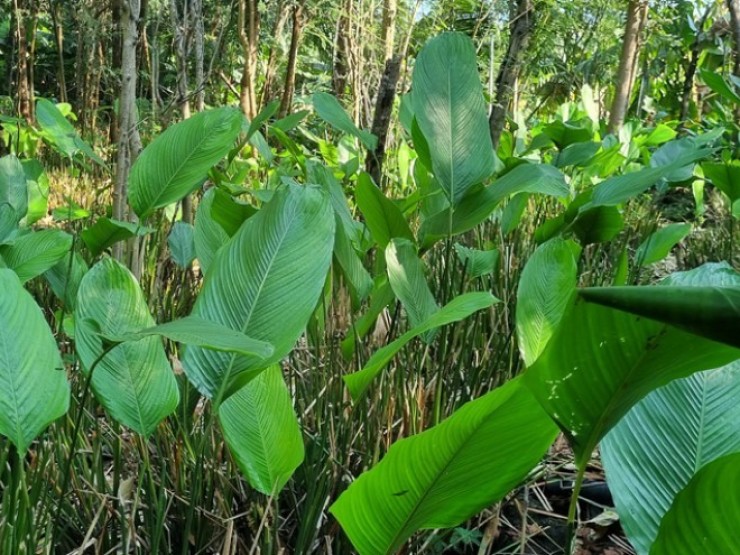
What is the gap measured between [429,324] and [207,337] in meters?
0.18

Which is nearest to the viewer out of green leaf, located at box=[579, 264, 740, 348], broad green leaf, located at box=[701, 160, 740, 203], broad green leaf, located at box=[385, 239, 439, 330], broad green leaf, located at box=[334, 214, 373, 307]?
green leaf, located at box=[579, 264, 740, 348]

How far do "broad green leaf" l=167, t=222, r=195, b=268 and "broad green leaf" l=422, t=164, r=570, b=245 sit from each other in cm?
42

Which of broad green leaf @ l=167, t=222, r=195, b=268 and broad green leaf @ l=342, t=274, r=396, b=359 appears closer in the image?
broad green leaf @ l=342, t=274, r=396, b=359

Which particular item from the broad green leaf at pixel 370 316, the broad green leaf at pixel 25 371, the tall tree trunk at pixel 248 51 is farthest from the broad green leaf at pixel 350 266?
the tall tree trunk at pixel 248 51

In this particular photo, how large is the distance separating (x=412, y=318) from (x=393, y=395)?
0.17 m

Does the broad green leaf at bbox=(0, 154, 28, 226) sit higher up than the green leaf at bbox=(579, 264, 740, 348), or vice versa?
the green leaf at bbox=(579, 264, 740, 348)

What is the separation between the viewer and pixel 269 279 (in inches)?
23.4

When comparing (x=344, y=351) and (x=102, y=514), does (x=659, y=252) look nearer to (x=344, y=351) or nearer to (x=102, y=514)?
(x=344, y=351)

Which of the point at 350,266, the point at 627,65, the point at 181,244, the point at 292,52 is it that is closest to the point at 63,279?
the point at 181,244

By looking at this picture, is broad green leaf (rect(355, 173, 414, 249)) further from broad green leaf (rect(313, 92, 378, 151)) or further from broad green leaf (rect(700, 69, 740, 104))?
broad green leaf (rect(700, 69, 740, 104))

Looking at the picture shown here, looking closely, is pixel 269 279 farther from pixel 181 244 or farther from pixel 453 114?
pixel 181 244

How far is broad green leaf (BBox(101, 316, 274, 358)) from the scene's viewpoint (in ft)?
1.19

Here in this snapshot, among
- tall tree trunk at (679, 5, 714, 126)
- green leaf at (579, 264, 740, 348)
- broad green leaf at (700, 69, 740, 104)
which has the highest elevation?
green leaf at (579, 264, 740, 348)

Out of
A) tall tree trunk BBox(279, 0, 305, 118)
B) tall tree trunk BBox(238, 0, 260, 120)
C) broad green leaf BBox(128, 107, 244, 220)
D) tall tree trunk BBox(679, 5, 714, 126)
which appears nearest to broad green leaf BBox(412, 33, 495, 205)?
broad green leaf BBox(128, 107, 244, 220)
